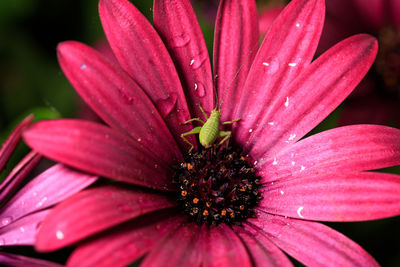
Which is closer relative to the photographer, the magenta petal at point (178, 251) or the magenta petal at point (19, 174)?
the magenta petal at point (178, 251)

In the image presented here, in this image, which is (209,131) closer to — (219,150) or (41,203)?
(219,150)

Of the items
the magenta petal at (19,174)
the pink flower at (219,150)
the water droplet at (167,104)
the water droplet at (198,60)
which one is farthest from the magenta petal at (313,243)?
the magenta petal at (19,174)

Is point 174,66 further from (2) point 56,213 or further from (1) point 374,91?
(1) point 374,91

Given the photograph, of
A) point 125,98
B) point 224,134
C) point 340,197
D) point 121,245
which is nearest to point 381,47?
point 224,134

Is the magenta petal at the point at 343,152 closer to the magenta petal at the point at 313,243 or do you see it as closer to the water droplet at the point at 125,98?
the magenta petal at the point at 313,243

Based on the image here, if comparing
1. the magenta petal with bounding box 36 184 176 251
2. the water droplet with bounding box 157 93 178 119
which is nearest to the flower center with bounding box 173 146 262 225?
the water droplet with bounding box 157 93 178 119

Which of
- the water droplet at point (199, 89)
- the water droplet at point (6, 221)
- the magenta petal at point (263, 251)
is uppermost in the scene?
the water droplet at point (6, 221)

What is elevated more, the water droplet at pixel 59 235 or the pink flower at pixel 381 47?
the water droplet at pixel 59 235

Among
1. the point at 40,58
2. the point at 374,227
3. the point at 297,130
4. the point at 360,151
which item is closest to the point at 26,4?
the point at 40,58
